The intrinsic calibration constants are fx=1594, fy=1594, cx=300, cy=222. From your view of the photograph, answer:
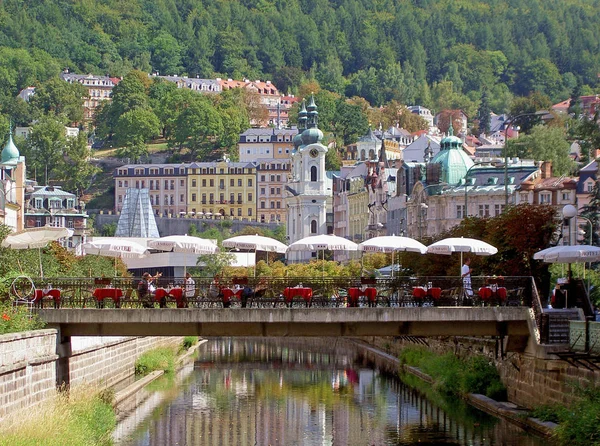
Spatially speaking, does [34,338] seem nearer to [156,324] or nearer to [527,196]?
[156,324]

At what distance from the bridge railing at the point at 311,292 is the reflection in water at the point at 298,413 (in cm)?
380

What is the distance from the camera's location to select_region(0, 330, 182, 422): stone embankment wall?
36.2 m

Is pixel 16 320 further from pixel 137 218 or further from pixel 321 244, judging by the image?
pixel 137 218

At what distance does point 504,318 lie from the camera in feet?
146

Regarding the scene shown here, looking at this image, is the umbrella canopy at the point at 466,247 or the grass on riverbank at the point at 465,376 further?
the grass on riverbank at the point at 465,376

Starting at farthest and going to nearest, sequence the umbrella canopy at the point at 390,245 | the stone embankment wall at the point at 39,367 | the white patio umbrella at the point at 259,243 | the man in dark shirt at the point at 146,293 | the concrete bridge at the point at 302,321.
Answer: the white patio umbrella at the point at 259,243 < the umbrella canopy at the point at 390,245 < the man in dark shirt at the point at 146,293 < the concrete bridge at the point at 302,321 < the stone embankment wall at the point at 39,367

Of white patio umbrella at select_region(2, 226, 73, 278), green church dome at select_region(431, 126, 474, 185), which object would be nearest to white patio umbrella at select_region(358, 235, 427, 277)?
white patio umbrella at select_region(2, 226, 73, 278)

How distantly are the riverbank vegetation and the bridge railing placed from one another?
5.57m

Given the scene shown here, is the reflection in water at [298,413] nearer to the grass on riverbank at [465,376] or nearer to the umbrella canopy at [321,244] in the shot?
the grass on riverbank at [465,376]

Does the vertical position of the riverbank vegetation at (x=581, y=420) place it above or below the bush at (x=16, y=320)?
below

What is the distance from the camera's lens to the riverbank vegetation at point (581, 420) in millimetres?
37156

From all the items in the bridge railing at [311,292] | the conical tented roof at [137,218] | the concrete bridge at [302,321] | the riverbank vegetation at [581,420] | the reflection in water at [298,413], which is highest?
the conical tented roof at [137,218]

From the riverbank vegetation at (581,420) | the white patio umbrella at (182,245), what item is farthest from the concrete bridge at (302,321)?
the white patio umbrella at (182,245)

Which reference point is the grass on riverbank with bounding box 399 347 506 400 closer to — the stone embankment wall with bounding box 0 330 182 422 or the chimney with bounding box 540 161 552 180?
the stone embankment wall with bounding box 0 330 182 422
